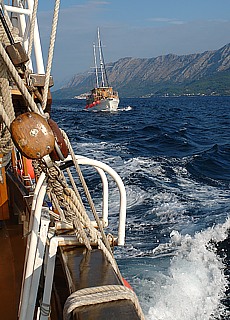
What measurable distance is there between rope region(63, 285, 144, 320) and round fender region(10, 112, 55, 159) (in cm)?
42

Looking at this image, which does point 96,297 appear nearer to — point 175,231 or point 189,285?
point 189,285

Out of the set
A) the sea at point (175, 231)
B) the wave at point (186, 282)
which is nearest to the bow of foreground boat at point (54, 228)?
the wave at point (186, 282)

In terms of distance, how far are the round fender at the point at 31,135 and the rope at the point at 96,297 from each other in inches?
16.4

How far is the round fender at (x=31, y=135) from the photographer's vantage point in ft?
3.29

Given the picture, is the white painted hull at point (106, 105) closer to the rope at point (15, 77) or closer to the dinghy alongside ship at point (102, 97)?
the dinghy alongside ship at point (102, 97)

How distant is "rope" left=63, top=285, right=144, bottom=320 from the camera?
3.49 feet

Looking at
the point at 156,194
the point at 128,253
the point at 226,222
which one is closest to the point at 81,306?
the point at 128,253

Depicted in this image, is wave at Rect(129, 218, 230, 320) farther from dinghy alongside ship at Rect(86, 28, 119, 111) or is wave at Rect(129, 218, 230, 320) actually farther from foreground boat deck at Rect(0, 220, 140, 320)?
dinghy alongside ship at Rect(86, 28, 119, 111)

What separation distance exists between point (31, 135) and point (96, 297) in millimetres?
488

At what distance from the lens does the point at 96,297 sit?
1077 millimetres

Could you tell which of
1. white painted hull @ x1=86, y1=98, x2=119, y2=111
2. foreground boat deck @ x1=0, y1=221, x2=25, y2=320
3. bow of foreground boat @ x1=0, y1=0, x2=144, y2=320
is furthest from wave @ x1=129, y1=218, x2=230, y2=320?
white painted hull @ x1=86, y1=98, x2=119, y2=111

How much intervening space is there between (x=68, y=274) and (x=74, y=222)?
0.20 metres

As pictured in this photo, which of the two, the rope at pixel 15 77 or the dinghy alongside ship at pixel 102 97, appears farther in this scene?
the dinghy alongside ship at pixel 102 97

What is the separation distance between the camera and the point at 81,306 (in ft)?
3.49
